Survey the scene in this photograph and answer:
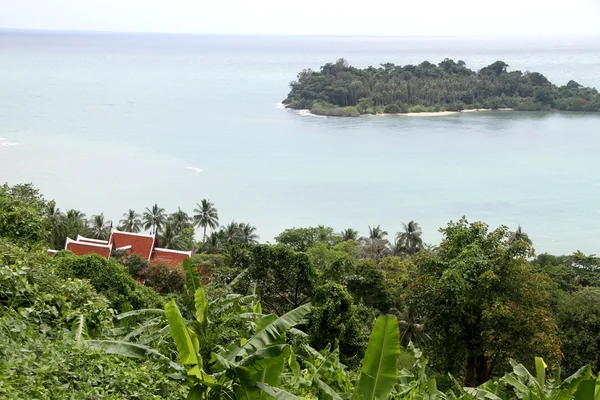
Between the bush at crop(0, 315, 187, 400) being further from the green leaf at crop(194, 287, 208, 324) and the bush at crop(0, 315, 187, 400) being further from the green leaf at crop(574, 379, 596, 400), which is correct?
the green leaf at crop(574, 379, 596, 400)

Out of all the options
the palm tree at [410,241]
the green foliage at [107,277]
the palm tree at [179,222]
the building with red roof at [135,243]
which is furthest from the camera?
the palm tree at [179,222]

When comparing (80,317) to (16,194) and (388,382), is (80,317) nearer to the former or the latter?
(388,382)

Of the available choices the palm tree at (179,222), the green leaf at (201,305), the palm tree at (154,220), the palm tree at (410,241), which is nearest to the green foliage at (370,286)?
the palm tree at (410,241)

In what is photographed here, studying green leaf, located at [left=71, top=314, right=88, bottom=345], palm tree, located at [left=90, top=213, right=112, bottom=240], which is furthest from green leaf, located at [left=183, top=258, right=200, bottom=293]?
palm tree, located at [left=90, top=213, right=112, bottom=240]

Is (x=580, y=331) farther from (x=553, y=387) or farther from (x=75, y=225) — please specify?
(x=75, y=225)

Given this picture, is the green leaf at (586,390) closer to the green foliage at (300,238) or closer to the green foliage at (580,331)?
the green foliage at (580,331)

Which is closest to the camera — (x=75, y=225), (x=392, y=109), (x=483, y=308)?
(x=483, y=308)

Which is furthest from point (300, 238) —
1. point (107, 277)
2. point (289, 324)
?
point (289, 324)
